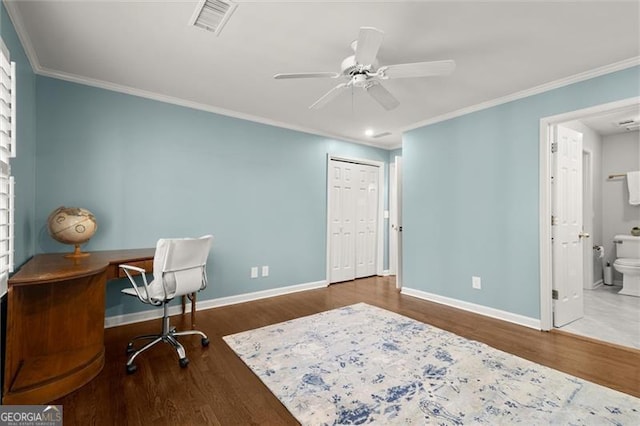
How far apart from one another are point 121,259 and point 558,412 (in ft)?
10.3

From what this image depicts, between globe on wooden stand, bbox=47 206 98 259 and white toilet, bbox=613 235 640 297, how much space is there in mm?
6341

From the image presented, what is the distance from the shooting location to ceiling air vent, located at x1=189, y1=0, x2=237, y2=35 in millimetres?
1767

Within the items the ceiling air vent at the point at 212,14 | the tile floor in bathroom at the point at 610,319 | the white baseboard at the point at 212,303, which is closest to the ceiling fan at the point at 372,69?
the ceiling air vent at the point at 212,14

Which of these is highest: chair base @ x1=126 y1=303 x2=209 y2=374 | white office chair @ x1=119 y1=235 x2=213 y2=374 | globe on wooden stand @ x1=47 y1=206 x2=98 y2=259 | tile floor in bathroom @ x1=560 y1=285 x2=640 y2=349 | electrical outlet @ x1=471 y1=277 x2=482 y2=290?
globe on wooden stand @ x1=47 y1=206 x2=98 y2=259

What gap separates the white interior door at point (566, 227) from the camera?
9.58 ft

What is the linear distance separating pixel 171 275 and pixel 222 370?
0.80 metres

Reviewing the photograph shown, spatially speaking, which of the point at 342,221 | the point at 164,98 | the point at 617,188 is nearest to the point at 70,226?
the point at 164,98

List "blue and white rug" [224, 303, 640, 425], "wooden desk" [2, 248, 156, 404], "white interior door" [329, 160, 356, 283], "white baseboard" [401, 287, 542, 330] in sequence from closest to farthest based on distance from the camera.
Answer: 1. "blue and white rug" [224, 303, 640, 425]
2. "wooden desk" [2, 248, 156, 404]
3. "white baseboard" [401, 287, 542, 330]
4. "white interior door" [329, 160, 356, 283]

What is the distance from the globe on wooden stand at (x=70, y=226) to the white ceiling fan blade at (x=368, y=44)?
98.1 inches

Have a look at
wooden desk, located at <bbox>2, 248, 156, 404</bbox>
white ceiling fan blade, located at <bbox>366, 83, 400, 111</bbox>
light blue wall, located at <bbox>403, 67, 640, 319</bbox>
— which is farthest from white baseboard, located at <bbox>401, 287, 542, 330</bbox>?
wooden desk, located at <bbox>2, 248, 156, 404</bbox>

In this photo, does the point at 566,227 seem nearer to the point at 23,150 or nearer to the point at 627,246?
the point at 627,246

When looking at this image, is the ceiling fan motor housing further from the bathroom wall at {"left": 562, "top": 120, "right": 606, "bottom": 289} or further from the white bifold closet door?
the bathroom wall at {"left": 562, "top": 120, "right": 606, "bottom": 289}

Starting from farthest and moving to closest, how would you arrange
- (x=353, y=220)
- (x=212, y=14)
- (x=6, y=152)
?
(x=353, y=220)
(x=212, y=14)
(x=6, y=152)

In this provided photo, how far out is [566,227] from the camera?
3.04m
